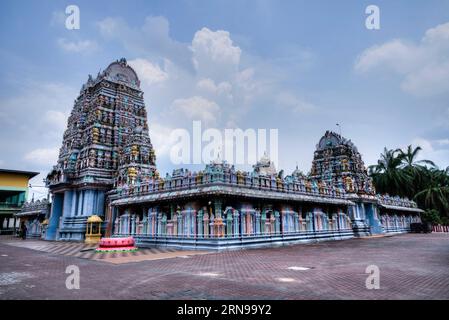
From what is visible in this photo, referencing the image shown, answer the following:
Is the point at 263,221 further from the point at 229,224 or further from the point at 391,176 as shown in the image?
the point at 391,176

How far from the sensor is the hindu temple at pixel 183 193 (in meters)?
18.7

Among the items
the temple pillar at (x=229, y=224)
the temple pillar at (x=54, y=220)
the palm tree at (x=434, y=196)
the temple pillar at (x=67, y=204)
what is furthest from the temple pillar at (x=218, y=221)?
the palm tree at (x=434, y=196)

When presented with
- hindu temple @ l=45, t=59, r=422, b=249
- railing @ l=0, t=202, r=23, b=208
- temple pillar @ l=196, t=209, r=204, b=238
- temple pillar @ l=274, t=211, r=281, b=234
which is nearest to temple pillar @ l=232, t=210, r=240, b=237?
hindu temple @ l=45, t=59, r=422, b=249

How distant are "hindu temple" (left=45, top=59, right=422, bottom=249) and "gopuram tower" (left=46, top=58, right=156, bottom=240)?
110 mm

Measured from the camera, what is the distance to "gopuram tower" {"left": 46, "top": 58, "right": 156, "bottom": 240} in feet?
97.8

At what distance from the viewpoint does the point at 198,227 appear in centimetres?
1836

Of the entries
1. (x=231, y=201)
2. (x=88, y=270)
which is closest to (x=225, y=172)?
(x=231, y=201)

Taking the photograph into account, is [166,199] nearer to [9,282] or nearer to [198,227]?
[198,227]

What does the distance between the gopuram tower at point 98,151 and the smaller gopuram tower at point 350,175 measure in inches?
830

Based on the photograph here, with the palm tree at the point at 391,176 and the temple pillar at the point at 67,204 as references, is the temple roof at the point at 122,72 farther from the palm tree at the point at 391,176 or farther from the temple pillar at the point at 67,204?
the palm tree at the point at 391,176

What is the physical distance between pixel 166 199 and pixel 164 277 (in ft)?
35.7

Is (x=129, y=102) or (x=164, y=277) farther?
A: (x=129, y=102)

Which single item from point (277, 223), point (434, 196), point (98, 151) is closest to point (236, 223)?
point (277, 223)
